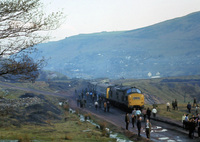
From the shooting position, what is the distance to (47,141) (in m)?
19.0

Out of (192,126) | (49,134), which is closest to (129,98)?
(192,126)

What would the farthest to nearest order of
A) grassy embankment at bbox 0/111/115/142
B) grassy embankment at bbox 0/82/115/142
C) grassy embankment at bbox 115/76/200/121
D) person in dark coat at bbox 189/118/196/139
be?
grassy embankment at bbox 115/76/200/121 → person in dark coat at bbox 189/118/196/139 → grassy embankment at bbox 0/82/115/142 → grassy embankment at bbox 0/111/115/142

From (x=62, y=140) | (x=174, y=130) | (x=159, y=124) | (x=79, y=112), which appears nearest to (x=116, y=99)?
(x=79, y=112)

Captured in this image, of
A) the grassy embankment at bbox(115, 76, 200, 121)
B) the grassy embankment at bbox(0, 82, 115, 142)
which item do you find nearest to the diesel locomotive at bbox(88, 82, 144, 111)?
the grassy embankment at bbox(0, 82, 115, 142)

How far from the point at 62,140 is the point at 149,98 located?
102m

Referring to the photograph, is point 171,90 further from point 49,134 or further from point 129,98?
point 49,134

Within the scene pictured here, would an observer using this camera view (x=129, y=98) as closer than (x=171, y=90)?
Yes

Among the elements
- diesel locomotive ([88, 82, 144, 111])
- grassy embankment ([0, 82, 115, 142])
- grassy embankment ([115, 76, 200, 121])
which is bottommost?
grassy embankment ([115, 76, 200, 121])

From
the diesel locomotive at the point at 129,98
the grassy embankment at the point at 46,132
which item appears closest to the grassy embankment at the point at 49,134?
the grassy embankment at the point at 46,132

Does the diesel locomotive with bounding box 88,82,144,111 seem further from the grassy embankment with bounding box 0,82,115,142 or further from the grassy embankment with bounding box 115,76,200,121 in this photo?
the grassy embankment with bounding box 115,76,200,121

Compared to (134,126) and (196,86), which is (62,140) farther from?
(196,86)

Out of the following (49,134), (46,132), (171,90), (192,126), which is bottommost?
(171,90)

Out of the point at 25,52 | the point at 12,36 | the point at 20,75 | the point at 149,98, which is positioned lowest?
the point at 149,98

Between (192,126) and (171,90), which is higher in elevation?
(192,126)
